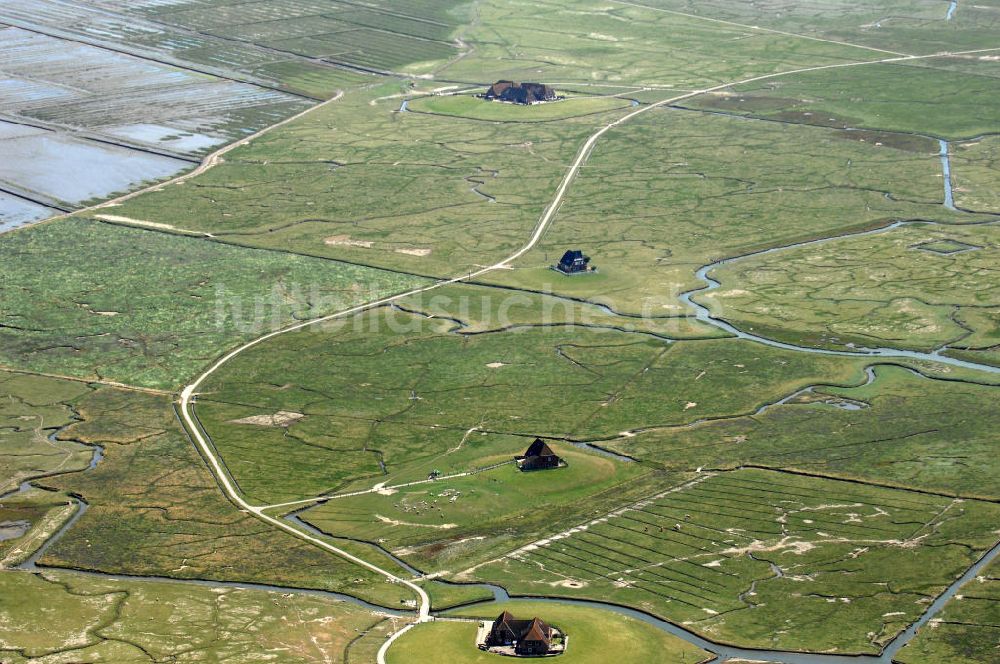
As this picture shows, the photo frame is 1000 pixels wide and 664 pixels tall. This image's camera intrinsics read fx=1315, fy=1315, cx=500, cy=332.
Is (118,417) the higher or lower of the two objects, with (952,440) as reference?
lower

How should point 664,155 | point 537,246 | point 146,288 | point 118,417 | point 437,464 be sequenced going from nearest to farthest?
point 437,464 < point 118,417 < point 146,288 < point 537,246 < point 664,155

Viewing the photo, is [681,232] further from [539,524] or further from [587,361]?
[539,524]

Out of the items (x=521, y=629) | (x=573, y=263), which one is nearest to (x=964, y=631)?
(x=521, y=629)

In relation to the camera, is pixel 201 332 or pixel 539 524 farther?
pixel 201 332

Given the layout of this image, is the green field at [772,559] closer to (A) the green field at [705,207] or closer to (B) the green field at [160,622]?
(B) the green field at [160,622]

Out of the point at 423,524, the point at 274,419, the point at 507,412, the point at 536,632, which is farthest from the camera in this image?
the point at 274,419

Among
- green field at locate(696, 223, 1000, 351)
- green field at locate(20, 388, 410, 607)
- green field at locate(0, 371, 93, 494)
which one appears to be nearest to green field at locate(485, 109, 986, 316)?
green field at locate(696, 223, 1000, 351)

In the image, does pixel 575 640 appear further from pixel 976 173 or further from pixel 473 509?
pixel 976 173

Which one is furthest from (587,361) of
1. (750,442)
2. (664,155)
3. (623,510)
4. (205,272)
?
(664,155)
